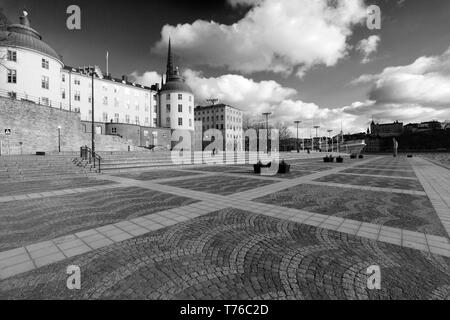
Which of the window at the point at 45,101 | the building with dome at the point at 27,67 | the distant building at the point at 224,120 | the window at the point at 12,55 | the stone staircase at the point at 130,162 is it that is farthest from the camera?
the distant building at the point at 224,120

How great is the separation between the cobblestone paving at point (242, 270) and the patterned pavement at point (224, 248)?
0.7 inches

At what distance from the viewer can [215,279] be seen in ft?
10.6

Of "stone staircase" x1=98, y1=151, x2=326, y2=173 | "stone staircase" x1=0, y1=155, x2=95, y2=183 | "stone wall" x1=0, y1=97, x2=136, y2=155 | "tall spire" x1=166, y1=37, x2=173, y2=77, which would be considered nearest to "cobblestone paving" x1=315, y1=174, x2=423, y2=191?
"stone staircase" x1=98, y1=151, x2=326, y2=173

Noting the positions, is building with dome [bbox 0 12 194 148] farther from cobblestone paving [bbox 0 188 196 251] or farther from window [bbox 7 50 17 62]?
cobblestone paving [bbox 0 188 196 251]

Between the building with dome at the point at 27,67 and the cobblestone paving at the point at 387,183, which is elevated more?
the building with dome at the point at 27,67

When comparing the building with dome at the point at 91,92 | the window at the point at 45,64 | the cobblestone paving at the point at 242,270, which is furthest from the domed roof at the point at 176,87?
the cobblestone paving at the point at 242,270

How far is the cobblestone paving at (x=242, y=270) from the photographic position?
2.91m

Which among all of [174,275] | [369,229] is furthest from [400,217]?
[174,275]

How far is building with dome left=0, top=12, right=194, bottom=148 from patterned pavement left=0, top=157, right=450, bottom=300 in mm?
17319

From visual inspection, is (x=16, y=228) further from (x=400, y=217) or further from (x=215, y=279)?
(x=400, y=217)

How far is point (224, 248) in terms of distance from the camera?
4.25m

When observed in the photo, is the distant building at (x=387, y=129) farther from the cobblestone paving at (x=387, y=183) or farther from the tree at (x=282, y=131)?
the cobblestone paving at (x=387, y=183)

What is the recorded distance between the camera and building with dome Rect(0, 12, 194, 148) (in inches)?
1328

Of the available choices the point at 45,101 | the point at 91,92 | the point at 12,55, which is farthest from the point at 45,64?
the point at 91,92
